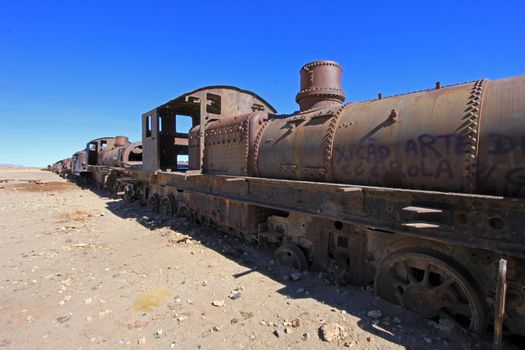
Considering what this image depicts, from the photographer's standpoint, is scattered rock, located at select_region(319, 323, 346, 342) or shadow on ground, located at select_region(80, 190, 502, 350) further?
scattered rock, located at select_region(319, 323, 346, 342)

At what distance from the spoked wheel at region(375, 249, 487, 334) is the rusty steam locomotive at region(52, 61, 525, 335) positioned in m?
0.01

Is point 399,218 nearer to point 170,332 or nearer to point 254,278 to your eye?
point 254,278

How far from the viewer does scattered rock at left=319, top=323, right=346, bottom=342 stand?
10.9ft

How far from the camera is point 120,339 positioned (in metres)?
3.46

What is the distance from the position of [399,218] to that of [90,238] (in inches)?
321

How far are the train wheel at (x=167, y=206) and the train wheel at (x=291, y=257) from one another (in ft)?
18.2

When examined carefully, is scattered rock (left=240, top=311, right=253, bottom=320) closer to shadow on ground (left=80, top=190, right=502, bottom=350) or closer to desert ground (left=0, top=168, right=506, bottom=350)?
desert ground (left=0, top=168, right=506, bottom=350)

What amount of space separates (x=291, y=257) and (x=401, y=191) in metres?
2.60

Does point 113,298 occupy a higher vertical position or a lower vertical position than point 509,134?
lower

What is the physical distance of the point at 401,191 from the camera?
352cm

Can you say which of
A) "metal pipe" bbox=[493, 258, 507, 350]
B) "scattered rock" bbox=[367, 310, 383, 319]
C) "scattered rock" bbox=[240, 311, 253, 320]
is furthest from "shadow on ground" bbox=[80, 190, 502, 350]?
"scattered rock" bbox=[240, 311, 253, 320]

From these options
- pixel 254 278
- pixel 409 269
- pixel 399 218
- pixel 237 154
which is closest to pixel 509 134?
pixel 399 218

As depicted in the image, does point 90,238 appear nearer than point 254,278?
No

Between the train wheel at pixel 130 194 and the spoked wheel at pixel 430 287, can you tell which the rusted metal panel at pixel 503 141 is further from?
the train wheel at pixel 130 194
